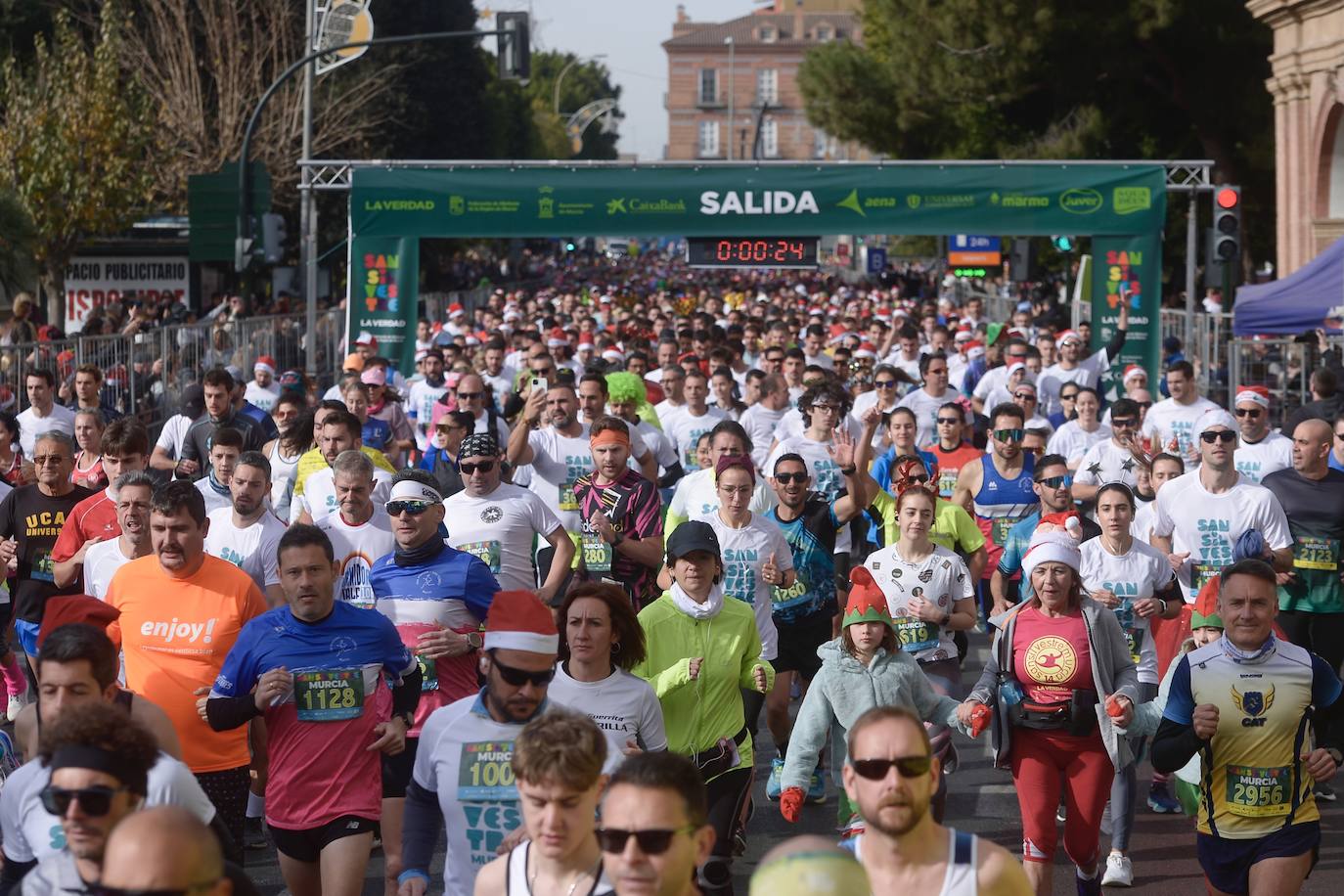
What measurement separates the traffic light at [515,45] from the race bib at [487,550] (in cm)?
1529

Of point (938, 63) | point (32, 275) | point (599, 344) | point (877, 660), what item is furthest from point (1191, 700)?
point (938, 63)

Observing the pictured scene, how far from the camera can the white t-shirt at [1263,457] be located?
11258 millimetres

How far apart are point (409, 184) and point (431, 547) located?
1543cm

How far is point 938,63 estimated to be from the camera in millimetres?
41125

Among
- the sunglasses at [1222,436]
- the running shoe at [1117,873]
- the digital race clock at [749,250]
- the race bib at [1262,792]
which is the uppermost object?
the digital race clock at [749,250]

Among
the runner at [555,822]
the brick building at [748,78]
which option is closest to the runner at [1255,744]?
the runner at [555,822]

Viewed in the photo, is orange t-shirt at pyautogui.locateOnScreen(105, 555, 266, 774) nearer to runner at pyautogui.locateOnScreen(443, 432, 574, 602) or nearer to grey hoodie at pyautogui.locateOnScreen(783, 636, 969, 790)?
runner at pyautogui.locateOnScreen(443, 432, 574, 602)

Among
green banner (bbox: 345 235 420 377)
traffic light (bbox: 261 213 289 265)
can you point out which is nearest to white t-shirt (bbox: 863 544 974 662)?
green banner (bbox: 345 235 420 377)

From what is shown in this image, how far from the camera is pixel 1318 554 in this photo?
9.82 metres

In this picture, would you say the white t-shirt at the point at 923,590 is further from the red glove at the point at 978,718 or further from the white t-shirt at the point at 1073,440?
the white t-shirt at the point at 1073,440

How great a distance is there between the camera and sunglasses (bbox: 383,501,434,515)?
7.15 m

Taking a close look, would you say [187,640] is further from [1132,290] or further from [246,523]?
[1132,290]

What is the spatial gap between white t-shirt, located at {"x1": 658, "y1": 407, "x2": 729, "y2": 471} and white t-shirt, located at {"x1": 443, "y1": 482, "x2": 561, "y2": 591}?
5097mm

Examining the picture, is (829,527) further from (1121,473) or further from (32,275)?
(32,275)
